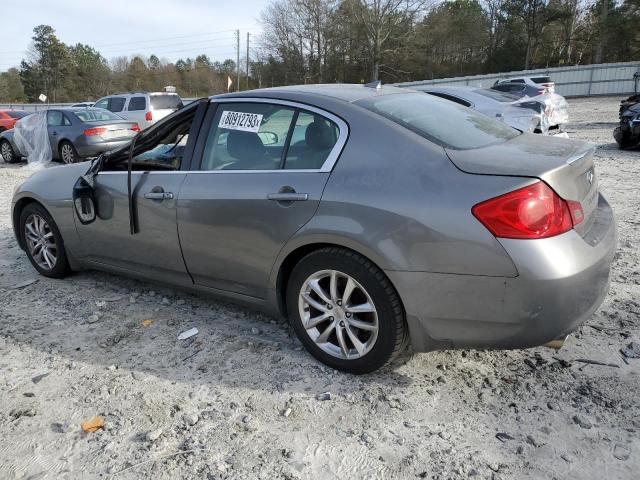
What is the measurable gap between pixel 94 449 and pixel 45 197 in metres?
2.65

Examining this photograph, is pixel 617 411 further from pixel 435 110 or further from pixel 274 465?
pixel 435 110

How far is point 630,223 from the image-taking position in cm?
559

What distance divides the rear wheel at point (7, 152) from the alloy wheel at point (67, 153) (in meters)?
2.09

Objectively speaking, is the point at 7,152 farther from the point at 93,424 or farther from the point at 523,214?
the point at 523,214

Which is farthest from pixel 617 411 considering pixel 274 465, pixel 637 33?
pixel 637 33

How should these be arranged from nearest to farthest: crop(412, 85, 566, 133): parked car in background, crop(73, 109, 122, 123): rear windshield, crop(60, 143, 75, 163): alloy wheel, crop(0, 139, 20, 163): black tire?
crop(412, 85, 566, 133): parked car in background, crop(60, 143, 75, 163): alloy wheel, crop(73, 109, 122, 123): rear windshield, crop(0, 139, 20, 163): black tire

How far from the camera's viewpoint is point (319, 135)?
9.55ft

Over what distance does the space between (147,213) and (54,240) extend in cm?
138

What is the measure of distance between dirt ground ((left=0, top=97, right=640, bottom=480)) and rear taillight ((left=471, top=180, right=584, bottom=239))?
0.92 metres

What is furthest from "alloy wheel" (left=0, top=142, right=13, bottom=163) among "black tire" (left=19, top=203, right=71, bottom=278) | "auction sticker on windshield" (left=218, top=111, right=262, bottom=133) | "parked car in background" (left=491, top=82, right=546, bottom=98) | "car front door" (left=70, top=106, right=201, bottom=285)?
"parked car in background" (left=491, top=82, right=546, bottom=98)

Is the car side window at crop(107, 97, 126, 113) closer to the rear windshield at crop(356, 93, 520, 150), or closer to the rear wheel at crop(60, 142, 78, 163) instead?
the rear wheel at crop(60, 142, 78, 163)

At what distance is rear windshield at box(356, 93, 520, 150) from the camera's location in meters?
2.76

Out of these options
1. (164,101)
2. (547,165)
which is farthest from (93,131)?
(547,165)

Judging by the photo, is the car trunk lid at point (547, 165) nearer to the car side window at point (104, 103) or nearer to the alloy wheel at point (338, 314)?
the alloy wheel at point (338, 314)
